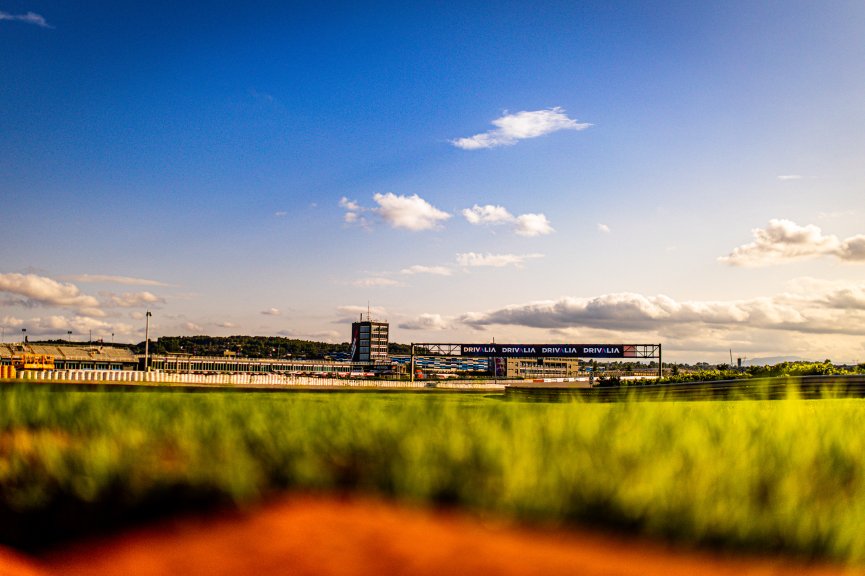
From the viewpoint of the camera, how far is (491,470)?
4590 mm

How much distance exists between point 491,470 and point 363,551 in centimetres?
115

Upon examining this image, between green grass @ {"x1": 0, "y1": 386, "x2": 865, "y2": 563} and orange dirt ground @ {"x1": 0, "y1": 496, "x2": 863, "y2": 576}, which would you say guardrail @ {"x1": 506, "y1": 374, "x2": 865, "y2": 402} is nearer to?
green grass @ {"x1": 0, "y1": 386, "x2": 865, "y2": 563}

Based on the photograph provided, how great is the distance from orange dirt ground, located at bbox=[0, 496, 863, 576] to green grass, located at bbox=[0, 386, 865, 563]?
0.50 feet

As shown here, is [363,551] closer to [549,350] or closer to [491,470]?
[491,470]

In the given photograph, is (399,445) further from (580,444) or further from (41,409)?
(41,409)

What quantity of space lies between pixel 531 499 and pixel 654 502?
78 centimetres

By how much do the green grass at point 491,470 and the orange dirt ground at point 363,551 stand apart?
15 cm

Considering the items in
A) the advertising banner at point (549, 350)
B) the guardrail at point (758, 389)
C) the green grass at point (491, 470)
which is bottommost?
the advertising banner at point (549, 350)

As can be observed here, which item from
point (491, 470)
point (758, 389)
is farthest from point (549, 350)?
point (491, 470)

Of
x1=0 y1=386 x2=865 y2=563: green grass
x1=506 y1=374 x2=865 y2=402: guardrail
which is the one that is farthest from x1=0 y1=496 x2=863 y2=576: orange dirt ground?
x1=506 y1=374 x2=865 y2=402: guardrail

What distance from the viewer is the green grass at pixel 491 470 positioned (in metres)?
4.20

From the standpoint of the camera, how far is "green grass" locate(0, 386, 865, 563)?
4.20 meters

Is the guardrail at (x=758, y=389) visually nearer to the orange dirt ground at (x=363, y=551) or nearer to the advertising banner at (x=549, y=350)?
the orange dirt ground at (x=363, y=551)

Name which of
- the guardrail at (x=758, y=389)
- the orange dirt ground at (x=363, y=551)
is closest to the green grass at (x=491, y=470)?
the orange dirt ground at (x=363, y=551)
